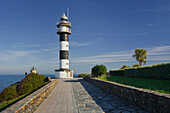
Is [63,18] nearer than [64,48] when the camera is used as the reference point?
No

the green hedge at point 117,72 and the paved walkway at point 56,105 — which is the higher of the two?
the green hedge at point 117,72

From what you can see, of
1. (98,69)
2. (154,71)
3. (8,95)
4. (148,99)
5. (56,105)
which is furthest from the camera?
(98,69)

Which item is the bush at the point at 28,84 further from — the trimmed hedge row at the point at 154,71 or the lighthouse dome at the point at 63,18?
the lighthouse dome at the point at 63,18

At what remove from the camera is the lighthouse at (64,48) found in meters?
28.8

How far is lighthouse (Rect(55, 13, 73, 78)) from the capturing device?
2881 cm

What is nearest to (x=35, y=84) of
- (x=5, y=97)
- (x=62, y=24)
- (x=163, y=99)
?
(x=5, y=97)

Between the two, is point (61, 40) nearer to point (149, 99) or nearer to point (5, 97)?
point (5, 97)

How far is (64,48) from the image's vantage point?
29656mm

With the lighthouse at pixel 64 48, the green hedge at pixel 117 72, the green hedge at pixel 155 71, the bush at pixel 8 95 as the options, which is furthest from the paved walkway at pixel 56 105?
the green hedge at pixel 117 72

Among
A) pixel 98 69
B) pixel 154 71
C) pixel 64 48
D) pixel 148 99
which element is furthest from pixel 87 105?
pixel 64 48

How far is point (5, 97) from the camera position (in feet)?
45.2

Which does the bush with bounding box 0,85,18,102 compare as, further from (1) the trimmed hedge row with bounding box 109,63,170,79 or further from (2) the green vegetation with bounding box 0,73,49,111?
(1) the trimmed hedge row with bounding box 109,63,170,79

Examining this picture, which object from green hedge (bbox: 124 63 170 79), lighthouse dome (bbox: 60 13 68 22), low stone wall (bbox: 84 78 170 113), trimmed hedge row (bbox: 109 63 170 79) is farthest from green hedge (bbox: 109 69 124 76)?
low stone wall (bbox: 84 78 170 113)

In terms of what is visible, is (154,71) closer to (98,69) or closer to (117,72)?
(98,69)
